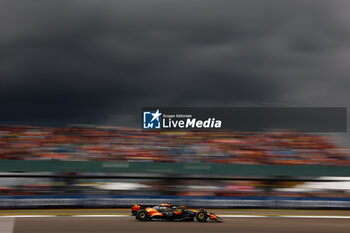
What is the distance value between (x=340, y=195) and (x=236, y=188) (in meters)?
6.25

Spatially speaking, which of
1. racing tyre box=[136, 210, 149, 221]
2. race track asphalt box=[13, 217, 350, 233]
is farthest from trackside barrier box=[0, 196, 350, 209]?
racing tyre box=[136, 210, 149, 221]

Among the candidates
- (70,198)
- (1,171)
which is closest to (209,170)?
(70,198)

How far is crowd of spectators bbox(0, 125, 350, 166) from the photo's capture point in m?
24.0

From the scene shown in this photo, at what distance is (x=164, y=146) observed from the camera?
25.9 meters

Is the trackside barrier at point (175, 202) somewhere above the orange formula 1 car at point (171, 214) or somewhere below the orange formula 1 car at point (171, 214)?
above

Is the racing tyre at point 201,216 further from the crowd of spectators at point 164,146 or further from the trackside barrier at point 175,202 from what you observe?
the crowd of spectators at point 164,146

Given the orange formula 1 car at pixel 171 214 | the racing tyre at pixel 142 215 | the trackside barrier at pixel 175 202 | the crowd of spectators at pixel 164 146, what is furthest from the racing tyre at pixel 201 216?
the crowd of spectators at pixel 164 146

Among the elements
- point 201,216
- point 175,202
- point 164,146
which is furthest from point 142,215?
point 164,146

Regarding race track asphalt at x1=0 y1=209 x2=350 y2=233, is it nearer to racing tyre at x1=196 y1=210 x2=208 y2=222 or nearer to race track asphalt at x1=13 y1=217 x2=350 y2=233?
race track asphalt at x1=13 y1=217 x2=350 y2=233

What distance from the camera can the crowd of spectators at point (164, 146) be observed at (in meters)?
24.0

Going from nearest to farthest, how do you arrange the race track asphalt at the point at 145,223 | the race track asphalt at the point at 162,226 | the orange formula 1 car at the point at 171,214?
1. the race track asphalt at the point at 162,226
2. the race track asphalt at the point at 145,223
3. the orange formula 1 car at the point at 171,214

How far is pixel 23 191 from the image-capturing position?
2202cm

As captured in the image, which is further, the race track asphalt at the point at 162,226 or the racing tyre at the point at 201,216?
the racing tyre at the point at 201,216

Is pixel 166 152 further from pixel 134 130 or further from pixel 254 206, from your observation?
pixel 254 206
